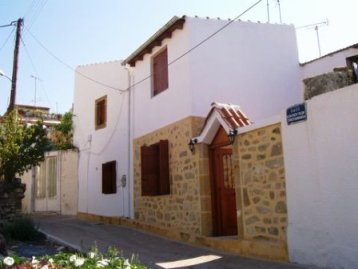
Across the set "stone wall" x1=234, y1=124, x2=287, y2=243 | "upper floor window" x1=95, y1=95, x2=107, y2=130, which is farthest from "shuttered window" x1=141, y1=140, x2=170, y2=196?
"upper floor window" x1=95, y1=95, x2=107, y2=130

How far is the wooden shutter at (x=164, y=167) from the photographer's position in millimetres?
10477

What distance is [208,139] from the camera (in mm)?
9297

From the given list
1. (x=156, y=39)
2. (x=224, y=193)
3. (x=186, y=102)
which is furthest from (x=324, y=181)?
(x=156, y=39)

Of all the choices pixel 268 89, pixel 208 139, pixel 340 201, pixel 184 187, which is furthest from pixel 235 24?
pixel 340 201

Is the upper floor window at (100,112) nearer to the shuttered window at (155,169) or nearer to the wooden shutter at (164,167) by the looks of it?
the shuttered window at (155,169)

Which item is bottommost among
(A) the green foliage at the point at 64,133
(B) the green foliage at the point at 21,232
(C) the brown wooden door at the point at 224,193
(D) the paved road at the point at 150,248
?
(D) the paved road at the point at 150,248

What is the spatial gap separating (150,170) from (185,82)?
255cm

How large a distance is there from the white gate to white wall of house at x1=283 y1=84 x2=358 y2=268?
12734 mm

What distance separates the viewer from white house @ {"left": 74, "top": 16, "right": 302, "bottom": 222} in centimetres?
1009

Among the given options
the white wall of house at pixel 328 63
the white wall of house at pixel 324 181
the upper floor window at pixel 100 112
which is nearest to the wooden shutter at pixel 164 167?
the white wall of house at pixel 324 181

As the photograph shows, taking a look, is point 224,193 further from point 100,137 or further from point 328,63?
point 100,137

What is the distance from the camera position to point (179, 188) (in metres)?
10.2

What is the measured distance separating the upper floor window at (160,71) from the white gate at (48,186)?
25.9 feet

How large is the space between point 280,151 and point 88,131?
409 inches
